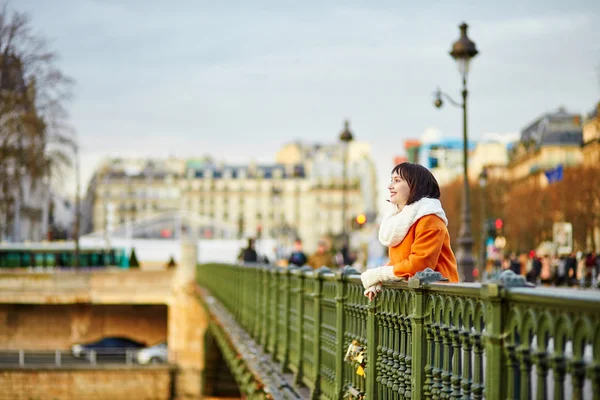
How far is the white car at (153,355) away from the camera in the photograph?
2211 inches

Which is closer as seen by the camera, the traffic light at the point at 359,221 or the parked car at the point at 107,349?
the traffic light at the point at 359,221

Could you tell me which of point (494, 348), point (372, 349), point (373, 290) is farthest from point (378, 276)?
point (494, 348)

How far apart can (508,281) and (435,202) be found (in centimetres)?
262

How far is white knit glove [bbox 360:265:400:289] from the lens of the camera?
7.32 m

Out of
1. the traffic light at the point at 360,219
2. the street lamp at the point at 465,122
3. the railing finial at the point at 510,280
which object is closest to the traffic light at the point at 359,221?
the traffic light at the point at 360,219

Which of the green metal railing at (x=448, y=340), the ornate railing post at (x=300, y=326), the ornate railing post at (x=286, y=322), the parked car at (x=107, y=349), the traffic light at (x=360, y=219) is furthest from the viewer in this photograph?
the parked car at (x=107, y=349)

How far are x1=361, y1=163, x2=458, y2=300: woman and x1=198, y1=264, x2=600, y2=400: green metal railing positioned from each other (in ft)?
0.41

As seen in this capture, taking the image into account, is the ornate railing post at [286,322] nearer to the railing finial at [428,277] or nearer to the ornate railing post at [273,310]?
the ornate railing post at [273,310]

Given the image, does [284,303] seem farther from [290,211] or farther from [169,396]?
[290,211]

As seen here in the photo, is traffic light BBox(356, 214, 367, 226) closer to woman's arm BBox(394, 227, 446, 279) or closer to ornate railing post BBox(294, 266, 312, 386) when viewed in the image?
ornate railing post BBox(294, 266, 312, 386)

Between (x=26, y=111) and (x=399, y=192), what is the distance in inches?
1900

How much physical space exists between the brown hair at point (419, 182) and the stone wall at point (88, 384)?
45341 millimetres

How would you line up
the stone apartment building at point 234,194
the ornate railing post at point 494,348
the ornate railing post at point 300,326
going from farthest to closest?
the stone apartment building at point 234,194, the ornate railing post at point 300,326, the ornate railing post at point 494,348

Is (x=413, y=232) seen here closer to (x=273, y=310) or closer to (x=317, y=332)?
(x=317, y=332)
